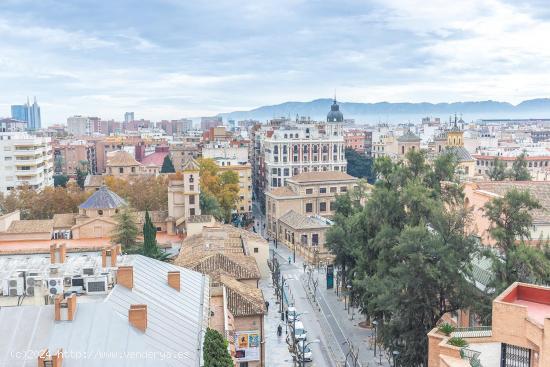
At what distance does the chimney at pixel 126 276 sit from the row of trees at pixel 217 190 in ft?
121

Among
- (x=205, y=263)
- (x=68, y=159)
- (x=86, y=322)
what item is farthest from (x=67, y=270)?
(x=68, y=159)

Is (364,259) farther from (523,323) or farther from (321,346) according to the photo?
(523,323)

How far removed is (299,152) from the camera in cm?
8462

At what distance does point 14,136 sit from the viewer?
3091 inches

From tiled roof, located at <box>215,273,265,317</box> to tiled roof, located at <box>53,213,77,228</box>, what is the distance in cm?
2588

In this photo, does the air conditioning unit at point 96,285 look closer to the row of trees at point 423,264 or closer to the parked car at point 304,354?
the row of trees at point 423,264

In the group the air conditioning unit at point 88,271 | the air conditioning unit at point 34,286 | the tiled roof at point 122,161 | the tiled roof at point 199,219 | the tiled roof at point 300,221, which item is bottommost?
the tiled roof at point 300,221

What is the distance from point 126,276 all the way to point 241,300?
31.0ft

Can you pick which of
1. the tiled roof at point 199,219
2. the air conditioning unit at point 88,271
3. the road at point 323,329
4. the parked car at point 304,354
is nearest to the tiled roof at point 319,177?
the road at point 323,329

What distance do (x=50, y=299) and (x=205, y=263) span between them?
49.4 ft

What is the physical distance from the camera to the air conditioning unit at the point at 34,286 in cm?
2253

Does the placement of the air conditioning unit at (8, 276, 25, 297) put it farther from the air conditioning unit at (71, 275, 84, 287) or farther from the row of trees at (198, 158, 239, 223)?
the row of trees at (198, 158, 239, 223)

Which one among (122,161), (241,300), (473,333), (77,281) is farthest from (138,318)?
(122,161)

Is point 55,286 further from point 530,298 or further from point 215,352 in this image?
point 530,298
